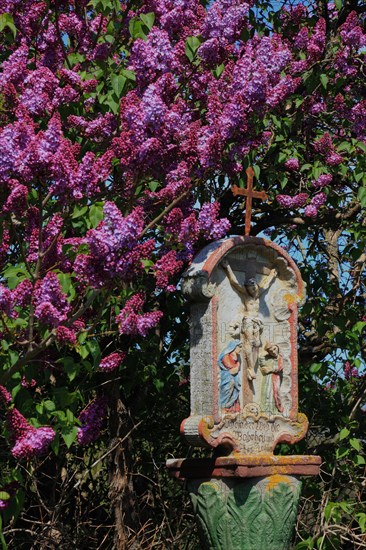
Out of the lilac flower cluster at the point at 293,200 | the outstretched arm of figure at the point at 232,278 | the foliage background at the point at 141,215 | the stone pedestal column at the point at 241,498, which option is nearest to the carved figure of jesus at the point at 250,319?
the outstretched arm of figure at the point at 232,278

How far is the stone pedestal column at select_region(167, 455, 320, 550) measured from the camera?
6172 millimetres

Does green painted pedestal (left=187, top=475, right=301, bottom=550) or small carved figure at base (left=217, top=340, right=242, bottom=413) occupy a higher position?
small carved figure at base (left=217, top=340, right=242, bottom=413)

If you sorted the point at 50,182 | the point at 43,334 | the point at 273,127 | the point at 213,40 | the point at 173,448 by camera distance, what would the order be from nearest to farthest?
1. the point at 43,334
2. the point at 50,182
3. the point at 213,40
4. the point at 273,127
5. the point at 173,448

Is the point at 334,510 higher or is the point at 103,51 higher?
the point at 103,51

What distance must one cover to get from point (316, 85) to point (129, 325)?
10.1ft

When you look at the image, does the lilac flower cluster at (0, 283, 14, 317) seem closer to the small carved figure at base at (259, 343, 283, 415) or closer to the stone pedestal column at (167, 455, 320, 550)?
the stone pedestal column at (167, 455, 320, 550)

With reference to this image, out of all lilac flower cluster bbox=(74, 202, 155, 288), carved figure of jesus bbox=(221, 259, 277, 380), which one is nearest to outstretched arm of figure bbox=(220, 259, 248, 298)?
carved figure of jesus bbox=(221, 259, 277, 380)

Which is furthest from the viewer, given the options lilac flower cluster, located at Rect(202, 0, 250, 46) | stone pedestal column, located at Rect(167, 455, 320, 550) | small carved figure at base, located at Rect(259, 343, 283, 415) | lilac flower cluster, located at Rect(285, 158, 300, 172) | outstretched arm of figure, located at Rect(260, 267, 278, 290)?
lilac flower cluster, located at Rect(285, 158, 300, 172)

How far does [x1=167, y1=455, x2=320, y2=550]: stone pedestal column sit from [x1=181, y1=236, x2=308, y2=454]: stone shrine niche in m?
0.18

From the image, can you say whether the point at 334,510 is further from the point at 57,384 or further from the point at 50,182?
the point at 50,182

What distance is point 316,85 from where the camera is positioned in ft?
24.6

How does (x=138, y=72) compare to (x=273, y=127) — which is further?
(x=273, y=127)

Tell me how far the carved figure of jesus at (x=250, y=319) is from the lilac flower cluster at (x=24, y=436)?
6.57 ft

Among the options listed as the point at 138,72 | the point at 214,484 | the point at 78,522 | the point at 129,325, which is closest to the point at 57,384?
the point at 78,522
